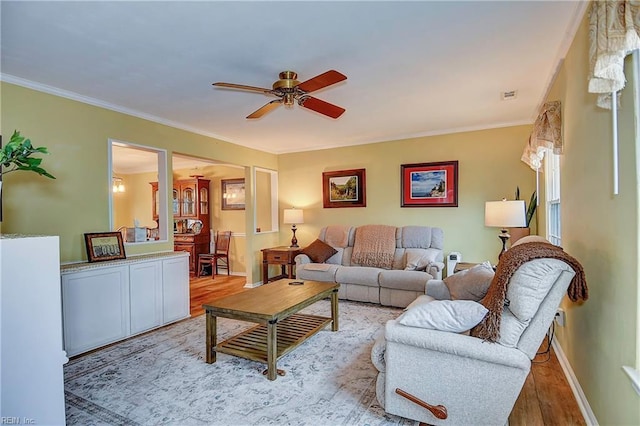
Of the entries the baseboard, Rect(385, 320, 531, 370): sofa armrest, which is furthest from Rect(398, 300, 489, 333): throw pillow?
the baseboard

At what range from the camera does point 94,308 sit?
3143 millimetres

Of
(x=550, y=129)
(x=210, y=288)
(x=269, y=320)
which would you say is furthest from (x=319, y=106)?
(x=210, y=288)

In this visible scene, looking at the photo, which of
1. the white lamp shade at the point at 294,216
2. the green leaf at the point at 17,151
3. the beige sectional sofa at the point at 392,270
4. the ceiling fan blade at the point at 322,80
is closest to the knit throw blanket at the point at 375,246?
the beige sectional sofa at the point at 392,270

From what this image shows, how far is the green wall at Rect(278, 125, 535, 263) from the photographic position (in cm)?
461

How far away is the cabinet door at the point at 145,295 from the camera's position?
3.49 meters

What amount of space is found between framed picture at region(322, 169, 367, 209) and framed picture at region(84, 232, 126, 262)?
3.32 m

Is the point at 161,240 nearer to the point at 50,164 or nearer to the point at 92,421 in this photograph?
the point at 50,164

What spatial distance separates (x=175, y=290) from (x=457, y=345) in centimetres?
333

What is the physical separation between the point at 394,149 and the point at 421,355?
3.95m

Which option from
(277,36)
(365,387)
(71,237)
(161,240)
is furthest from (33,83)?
(365,387)

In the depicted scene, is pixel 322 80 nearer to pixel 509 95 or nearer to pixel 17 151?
pixel 17 151

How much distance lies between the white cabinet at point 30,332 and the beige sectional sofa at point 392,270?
331 centimetres

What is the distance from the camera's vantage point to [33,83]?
2.95m

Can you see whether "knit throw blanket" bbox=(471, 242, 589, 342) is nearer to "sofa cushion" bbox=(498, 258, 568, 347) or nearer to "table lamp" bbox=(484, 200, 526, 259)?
"sofa cushion" bbox=(498, 258, 568, 347)
